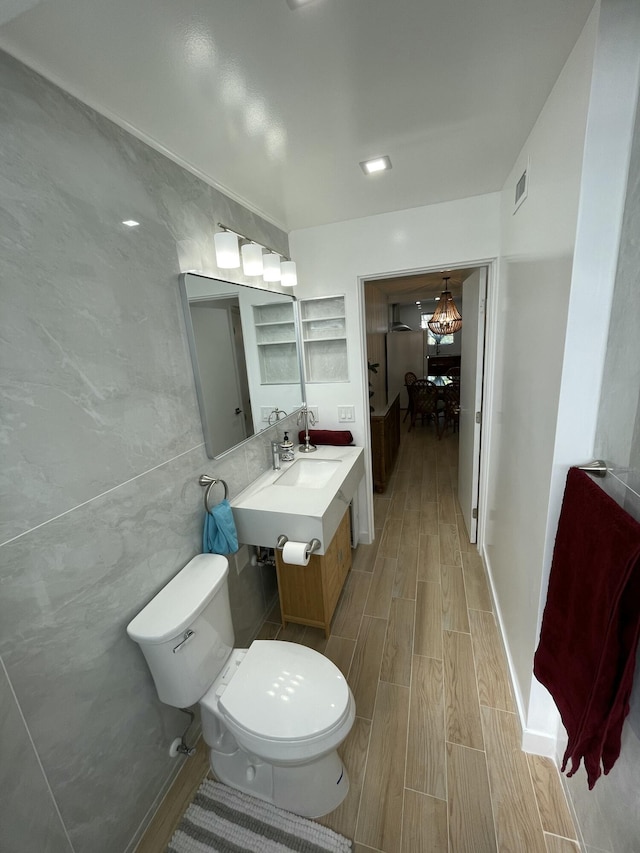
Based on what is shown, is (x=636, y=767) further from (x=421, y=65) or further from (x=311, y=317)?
(x=311, y=317)

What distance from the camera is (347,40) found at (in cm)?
88

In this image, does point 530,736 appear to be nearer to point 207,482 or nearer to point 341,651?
point 341,651

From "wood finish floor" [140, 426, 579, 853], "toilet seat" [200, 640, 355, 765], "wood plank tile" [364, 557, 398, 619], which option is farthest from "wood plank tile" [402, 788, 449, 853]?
"wood plank tile" [364, 557, 398, 619]

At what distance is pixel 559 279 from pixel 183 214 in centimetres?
139

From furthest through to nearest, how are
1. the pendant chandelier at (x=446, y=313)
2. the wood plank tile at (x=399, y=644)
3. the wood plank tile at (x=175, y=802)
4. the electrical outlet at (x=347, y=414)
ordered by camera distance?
1. the pendant chandelier at (x=446, y=313)
2. the electrical outlet at (x=347, y=414)
3. the wood plank tile at (x=399, y=644)
4. the wood plank tile at (x=175, y=802)

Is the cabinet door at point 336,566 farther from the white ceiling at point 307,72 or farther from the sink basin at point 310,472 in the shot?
the white ceiling at point 307,72

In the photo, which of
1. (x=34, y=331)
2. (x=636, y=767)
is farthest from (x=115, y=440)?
(x=636, y=767)

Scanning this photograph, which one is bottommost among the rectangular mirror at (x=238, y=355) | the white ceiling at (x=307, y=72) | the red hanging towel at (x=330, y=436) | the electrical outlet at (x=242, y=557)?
the electrical outlet at (x=242, y=557)

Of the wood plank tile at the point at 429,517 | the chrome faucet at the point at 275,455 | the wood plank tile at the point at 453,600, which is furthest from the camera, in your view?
the wood plank tile at the point at 429,517

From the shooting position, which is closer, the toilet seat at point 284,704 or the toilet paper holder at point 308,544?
the toilet seat at point 284,704

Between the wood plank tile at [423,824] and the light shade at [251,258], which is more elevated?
the light shade at [251,258]

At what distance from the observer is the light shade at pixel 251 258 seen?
5.64 feet

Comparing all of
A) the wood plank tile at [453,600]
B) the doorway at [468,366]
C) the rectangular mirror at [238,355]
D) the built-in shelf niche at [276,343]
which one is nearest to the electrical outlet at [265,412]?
the rectangular mirror at [238,355]

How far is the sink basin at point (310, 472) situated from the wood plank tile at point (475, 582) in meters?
1.18
